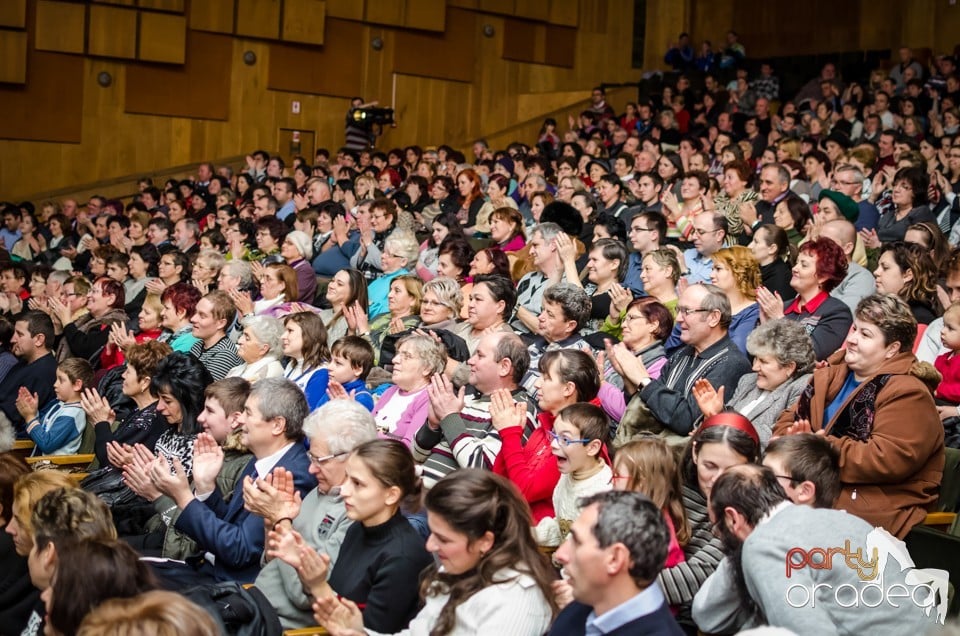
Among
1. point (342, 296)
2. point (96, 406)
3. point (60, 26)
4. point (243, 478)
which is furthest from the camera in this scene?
point (60, 26)

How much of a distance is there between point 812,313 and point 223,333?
2.23 m

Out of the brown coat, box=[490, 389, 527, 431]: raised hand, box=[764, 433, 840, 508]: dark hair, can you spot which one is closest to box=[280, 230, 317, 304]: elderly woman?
box=[490, 389, 527, 431]: raised hand

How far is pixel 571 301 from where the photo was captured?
3592mm

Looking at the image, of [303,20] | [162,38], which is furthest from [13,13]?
[303,20]

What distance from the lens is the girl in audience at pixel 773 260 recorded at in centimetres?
414

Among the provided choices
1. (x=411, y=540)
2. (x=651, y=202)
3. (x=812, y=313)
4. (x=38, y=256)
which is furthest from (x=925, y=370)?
(x=38, y=256)

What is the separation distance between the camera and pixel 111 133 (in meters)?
10.0

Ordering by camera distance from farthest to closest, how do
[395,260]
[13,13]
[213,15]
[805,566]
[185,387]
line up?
[213,15] < [13,13] < [395,260] < [185,387] < [805,566]

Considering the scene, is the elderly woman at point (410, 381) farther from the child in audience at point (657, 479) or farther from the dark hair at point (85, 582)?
the dark hair at point (85, 582)

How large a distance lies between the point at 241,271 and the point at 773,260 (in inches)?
94.9

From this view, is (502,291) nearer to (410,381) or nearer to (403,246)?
(410,381)

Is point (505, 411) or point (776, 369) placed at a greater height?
point (776, 369)

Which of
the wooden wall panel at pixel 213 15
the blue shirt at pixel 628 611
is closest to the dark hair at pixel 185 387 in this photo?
the blue shirt at pixel 628 611

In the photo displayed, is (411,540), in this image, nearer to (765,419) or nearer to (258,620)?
(258,620)
